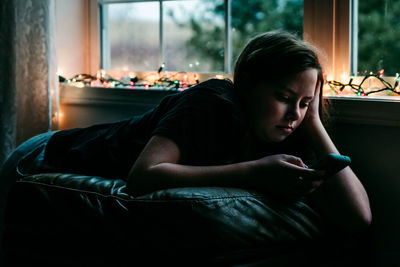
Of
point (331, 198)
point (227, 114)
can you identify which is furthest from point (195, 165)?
point (331, 198)

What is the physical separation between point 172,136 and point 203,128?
0.29 ft

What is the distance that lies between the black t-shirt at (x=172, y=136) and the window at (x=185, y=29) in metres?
0.76

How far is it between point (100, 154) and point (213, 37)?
3.32ft

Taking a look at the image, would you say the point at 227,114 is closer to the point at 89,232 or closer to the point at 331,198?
the point at 331,198

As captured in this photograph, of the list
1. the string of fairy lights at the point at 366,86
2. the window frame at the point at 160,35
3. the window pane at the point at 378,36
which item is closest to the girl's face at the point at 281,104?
the string of fairy lights at the point at 366,86

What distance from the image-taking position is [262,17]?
201cm

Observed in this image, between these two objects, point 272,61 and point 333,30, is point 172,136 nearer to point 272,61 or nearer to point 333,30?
point 272,61

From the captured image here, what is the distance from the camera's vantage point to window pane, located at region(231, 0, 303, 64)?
75.2 inches

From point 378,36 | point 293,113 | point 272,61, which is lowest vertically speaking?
point 293,113

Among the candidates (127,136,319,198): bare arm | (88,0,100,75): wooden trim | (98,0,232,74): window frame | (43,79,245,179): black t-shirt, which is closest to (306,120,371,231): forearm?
(127,136,319,198): bare arm

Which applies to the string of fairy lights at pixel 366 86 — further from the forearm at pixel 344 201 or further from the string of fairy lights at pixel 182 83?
the forearm at pixel 344 201

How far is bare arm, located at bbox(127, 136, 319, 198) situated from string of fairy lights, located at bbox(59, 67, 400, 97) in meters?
0.73

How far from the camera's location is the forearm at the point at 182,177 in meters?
1.08

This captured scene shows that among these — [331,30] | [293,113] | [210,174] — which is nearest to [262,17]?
[331,30]
